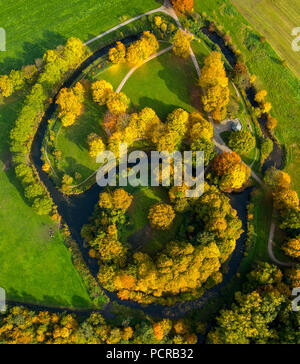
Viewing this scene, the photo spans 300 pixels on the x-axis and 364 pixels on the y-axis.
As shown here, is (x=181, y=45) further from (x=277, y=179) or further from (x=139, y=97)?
(x=277, y=179)

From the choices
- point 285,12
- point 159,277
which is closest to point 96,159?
point 159,277

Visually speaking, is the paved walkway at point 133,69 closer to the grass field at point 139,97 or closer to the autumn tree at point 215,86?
the grass field at point 139,97

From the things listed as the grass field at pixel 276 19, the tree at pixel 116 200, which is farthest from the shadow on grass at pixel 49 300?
the grass field at pixel 276 19

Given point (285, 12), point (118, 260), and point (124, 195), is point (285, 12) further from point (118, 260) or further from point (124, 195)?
point (118, 260)

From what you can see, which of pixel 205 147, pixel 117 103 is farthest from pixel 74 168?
pixel 205 147

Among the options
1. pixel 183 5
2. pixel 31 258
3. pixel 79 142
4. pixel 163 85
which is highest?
pixel 183 5

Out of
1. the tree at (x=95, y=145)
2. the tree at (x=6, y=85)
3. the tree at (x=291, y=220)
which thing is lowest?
the tree at (x=291, y=220)
